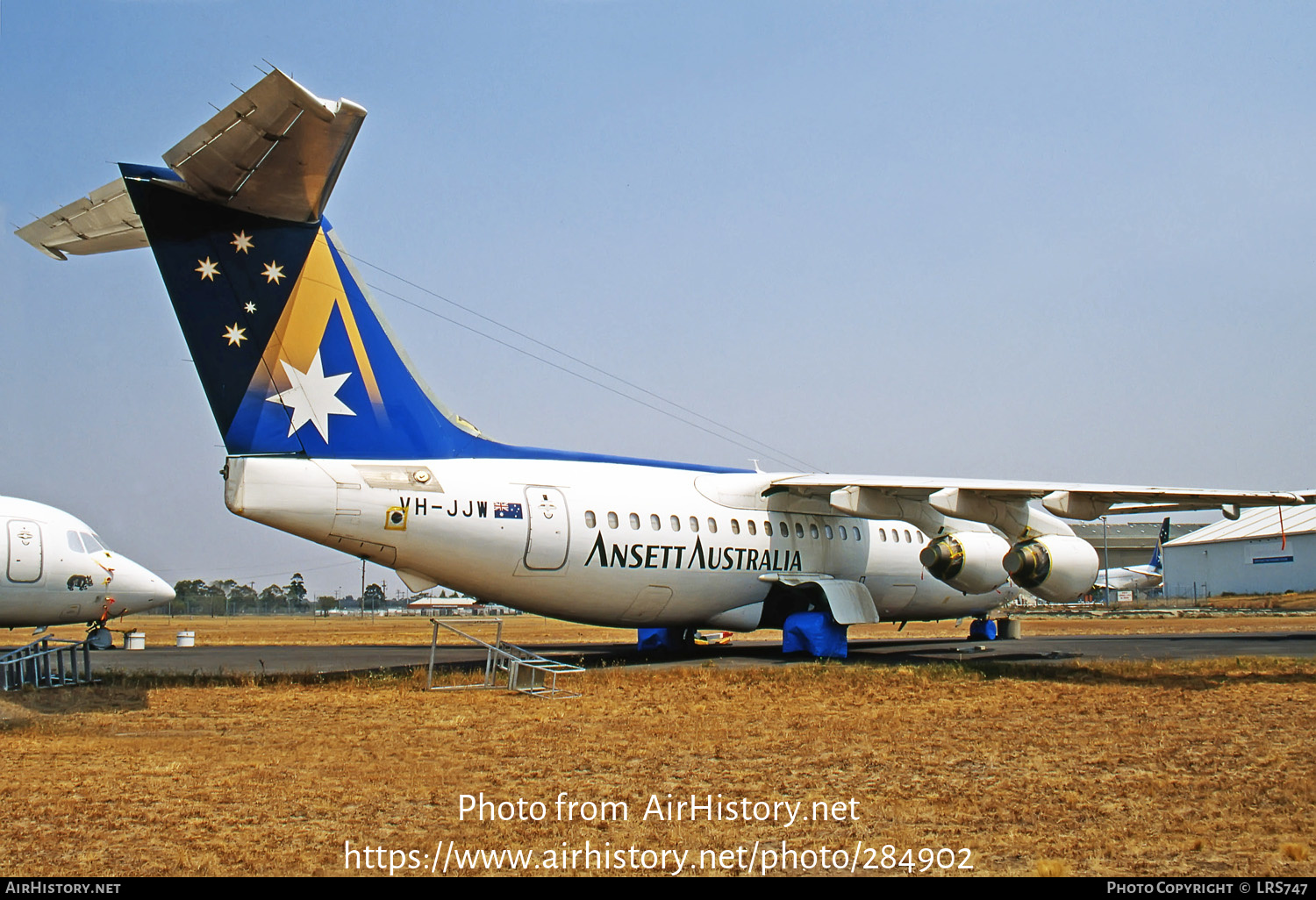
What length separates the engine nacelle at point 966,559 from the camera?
17188 mm

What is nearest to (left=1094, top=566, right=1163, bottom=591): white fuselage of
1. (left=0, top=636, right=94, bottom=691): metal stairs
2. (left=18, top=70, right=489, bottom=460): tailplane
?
(left=18, top=70, right=489, bottom=460): tailplane

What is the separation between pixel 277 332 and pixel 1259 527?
79.7 meters

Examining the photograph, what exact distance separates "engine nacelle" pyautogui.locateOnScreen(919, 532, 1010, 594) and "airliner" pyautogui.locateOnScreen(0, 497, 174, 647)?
46.9 feet

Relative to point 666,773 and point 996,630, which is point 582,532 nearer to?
point 666,773

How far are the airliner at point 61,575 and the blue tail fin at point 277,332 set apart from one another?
26.5 ft

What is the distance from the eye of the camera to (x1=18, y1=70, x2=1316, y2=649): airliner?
10945 millimetres

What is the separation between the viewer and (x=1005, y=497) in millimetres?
16594

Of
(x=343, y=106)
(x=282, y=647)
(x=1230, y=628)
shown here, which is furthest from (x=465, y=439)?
(x=1230, y=628)

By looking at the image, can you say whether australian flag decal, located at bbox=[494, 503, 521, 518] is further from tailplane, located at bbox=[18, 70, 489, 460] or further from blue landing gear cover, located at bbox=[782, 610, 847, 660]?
blue landing gear cover, located at bbox=[782, 610, 847, 660]

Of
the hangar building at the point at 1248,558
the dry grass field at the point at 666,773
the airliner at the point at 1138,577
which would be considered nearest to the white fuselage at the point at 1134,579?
the airliner at the point at 1138,577

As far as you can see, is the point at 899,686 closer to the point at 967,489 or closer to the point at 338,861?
the point at 967,489

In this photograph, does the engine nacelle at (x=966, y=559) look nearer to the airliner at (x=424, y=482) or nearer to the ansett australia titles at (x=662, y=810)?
the airliner at (x=424, y=482)

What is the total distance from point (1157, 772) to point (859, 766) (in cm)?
214

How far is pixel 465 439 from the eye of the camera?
14.2m
